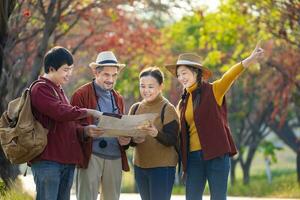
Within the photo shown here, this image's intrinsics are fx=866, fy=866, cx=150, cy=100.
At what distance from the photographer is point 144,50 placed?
25.6 m

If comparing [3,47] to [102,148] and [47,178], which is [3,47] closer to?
[102,148]

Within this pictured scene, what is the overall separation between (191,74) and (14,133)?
214 centimetres

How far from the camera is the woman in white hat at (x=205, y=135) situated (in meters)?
8.50

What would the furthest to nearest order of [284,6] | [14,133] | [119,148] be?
[284,6], [119,148], [14,133]

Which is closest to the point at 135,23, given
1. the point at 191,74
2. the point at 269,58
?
the point at 269,58

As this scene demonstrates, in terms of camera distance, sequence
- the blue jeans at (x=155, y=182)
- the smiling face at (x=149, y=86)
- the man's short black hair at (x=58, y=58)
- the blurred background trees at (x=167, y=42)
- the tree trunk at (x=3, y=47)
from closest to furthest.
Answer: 1. the man's short black hair at (x=58, y=58)
2. the blue jeans at (x=155, y=182)
3. the smiling face at (x=149, y=86)
4. the tree trunk at (x=3, y=47)
5. the blurred background trees at (x=167, y=42)

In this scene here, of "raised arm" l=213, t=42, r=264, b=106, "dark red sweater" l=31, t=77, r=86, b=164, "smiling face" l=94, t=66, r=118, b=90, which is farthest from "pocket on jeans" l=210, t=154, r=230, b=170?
"dark red sweater" l=31, t=77, r=86, b=164

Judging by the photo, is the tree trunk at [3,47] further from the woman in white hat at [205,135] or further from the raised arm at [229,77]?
the raised arm at [229,77]

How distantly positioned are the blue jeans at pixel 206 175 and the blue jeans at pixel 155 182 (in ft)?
0.63

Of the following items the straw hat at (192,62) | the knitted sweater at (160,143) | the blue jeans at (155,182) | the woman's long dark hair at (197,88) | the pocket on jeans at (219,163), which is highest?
the straw hat at (192,62)

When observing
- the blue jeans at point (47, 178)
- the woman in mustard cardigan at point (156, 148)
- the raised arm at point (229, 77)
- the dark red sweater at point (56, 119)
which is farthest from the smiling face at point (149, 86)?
the blue jeans at point (47, 178)

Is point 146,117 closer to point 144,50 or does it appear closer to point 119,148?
point 119,148

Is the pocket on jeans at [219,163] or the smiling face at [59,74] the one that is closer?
the smiling face at [59,74]

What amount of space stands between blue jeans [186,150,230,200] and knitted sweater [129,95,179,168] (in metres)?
0.22
